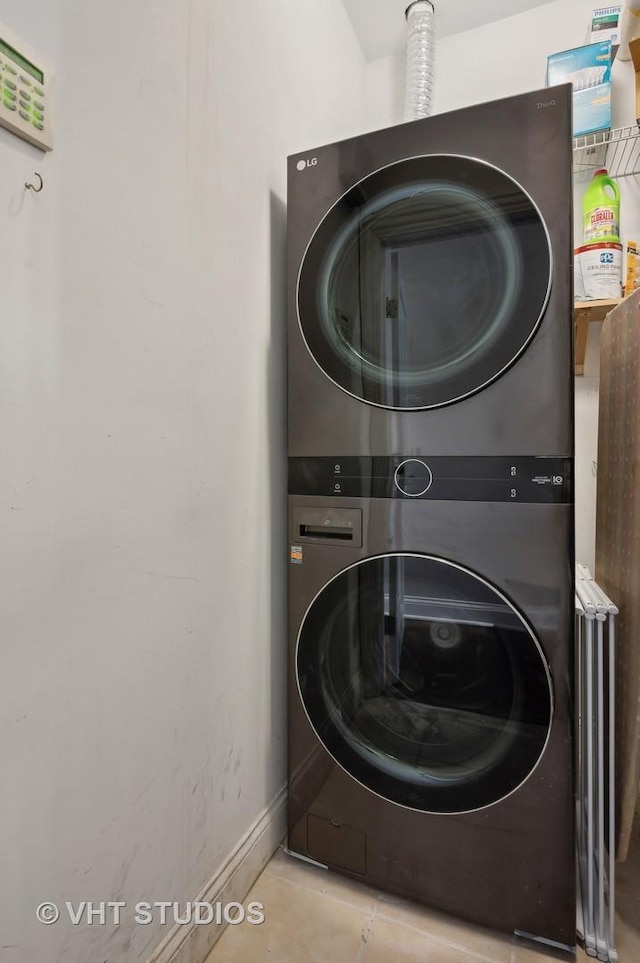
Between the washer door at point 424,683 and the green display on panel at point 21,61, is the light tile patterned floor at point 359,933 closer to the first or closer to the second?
the washer door at point 424,683

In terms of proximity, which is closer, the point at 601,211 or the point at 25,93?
the point at 25,93

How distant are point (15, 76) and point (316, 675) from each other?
1230 mm

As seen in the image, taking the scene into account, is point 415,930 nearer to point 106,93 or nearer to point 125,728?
point 125,728

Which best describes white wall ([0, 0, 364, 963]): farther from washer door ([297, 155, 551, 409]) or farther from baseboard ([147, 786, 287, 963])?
washer door ([297, 155, 551, 409])

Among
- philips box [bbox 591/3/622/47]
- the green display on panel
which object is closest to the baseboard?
the green display on panel

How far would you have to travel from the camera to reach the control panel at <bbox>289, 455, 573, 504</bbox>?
0.98m

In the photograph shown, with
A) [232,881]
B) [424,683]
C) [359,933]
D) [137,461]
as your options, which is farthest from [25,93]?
[359,933]

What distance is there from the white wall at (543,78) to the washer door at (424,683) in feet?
2.80

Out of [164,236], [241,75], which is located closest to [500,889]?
[164,236]

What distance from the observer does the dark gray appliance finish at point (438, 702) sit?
984 mm

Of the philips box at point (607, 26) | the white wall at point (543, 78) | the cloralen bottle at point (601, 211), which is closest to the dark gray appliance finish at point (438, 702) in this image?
the white wall at point (543, 78)

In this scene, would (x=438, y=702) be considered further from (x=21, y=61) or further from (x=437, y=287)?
(x=21, y=61)

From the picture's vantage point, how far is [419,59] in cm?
159

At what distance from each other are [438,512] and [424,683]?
400 millimetres
